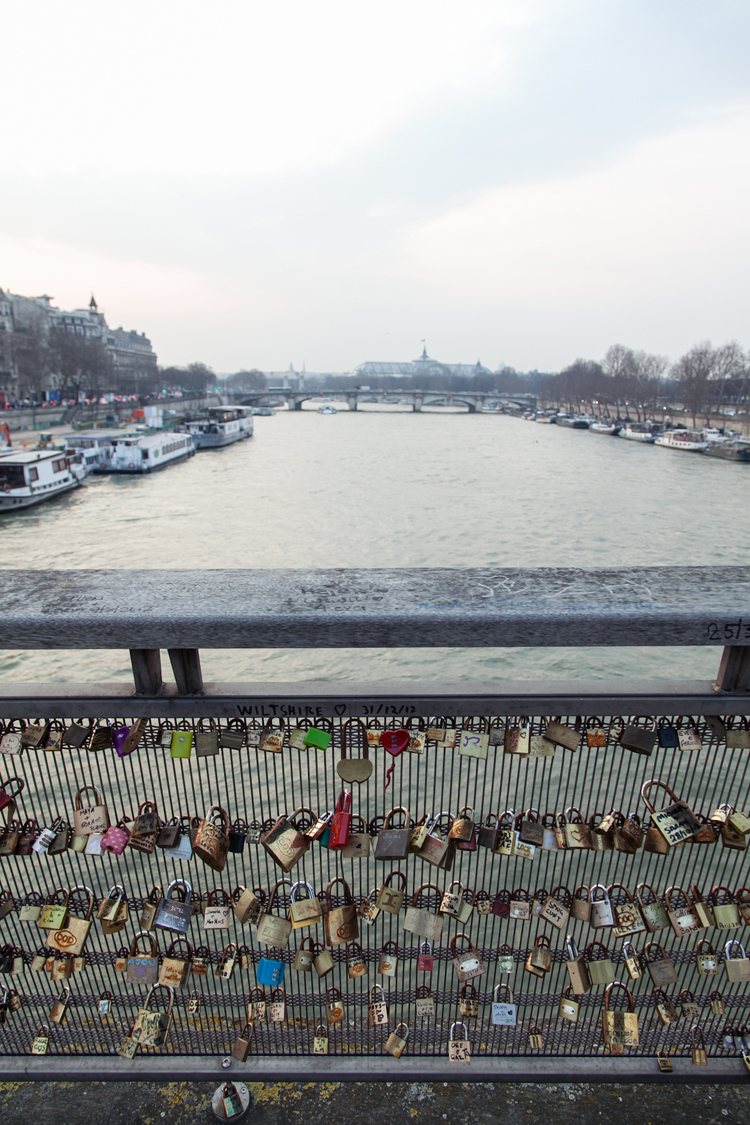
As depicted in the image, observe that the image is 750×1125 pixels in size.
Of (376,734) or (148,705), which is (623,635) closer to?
(376,734)

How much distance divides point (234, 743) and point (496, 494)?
30622 mm

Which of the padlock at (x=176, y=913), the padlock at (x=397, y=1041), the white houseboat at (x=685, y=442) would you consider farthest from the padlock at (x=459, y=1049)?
the white houseboat at (x=685, y=442)

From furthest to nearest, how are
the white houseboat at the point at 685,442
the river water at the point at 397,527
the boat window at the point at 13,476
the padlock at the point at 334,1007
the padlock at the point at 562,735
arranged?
the white houseboat at the point at 685,442 → the boat window at the point at 13,476 → the river water at the point at 397,527 → the padlock at the point at 334,1007 → the padlock at the point at 562,735

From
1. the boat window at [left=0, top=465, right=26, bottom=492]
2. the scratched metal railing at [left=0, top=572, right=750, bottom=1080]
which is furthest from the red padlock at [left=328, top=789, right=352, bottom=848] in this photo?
the boat window at [left=0, top=465, right=26, bottom=492]

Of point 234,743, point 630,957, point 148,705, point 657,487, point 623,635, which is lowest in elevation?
point 657,487

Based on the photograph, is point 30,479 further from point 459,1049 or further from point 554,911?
point 554,911

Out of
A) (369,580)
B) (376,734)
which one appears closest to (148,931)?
(376,734)

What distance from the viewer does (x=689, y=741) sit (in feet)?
5.92

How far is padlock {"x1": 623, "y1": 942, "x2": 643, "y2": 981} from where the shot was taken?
2195 millimetres

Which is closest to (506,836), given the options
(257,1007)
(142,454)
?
(257,1007)

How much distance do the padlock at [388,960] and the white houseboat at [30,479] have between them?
1181 inches

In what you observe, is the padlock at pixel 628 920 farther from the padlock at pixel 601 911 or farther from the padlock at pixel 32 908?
the padlock at pixel 32 908

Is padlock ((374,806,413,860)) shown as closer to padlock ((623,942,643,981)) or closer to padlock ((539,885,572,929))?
padlock ((539,885,572,929))

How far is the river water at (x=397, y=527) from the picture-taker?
38.7ft
